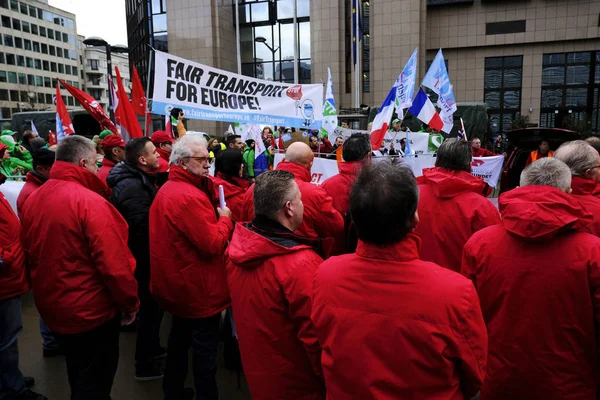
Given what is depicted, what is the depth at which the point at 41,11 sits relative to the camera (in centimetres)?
8275

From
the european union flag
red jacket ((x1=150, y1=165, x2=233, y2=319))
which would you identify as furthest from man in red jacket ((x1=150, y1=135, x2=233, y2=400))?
the european union flag

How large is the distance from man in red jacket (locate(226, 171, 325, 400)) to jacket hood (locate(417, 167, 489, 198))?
131 cm

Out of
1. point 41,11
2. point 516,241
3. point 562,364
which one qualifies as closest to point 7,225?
point 516,241

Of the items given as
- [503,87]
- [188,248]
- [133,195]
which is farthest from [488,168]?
[503,87]

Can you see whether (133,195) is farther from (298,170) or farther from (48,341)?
(48,341)

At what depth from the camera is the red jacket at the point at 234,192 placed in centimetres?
360

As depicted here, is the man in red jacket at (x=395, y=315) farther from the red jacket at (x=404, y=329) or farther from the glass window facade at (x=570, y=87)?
the glass window facade at (x=570, y=87)

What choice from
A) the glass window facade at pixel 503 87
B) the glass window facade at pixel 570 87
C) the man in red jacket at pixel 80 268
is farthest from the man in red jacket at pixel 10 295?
the glass window facade at pixel 570 87

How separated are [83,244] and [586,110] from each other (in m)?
29.7

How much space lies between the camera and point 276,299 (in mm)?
1909

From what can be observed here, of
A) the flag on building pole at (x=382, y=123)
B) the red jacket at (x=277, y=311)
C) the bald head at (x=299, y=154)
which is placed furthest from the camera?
the flag on building pole at (x=382, y=123)

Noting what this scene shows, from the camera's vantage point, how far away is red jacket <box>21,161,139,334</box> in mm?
2703

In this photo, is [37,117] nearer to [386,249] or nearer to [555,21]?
[386,249]

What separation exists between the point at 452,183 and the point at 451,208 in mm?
175
